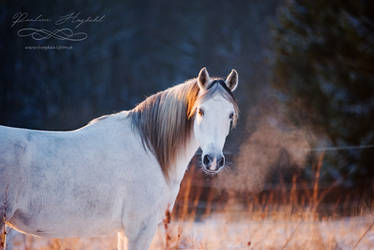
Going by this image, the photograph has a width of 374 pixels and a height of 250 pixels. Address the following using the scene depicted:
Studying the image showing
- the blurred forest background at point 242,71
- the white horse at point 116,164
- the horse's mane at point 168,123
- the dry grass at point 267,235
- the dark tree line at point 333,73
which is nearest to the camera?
the white horse at point 116,164

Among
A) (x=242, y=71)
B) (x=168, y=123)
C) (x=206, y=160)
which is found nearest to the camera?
(x=206, y=160)

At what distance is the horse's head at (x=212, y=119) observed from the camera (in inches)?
83.4

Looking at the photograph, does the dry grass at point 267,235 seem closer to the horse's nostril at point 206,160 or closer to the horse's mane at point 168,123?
the horse's mane at point 168,123

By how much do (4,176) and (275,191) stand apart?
383 centimetres

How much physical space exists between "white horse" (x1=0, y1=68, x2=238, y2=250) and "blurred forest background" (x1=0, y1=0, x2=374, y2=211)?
0.92 metres

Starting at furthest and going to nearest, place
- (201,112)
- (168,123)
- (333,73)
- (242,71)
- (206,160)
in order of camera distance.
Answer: (242,71) < (333,73) < (168,123) < (201,112) < (206,160)

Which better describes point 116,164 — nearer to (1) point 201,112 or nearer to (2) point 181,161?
(2) point 181,161

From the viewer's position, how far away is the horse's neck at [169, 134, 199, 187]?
2.36 metres

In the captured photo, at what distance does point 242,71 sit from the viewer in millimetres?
13273

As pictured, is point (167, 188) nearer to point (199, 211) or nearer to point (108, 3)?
point (199, 211)

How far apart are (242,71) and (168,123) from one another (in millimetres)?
11329

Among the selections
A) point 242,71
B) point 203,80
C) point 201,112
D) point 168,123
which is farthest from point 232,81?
point 242,71

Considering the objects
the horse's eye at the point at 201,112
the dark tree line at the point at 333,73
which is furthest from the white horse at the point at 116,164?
the dark tree line at the point at 333,73

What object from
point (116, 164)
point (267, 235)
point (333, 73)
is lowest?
point (267, 235)
